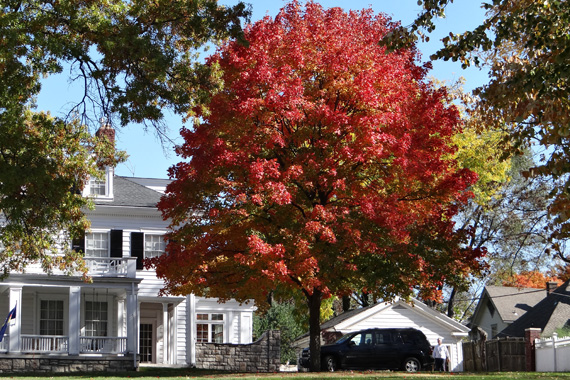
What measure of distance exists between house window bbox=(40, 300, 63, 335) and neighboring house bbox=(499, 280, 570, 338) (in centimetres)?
2459

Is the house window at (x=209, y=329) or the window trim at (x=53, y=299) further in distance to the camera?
the house window at (x=209, y=329)

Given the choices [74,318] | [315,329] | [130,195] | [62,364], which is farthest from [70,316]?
[315,329]

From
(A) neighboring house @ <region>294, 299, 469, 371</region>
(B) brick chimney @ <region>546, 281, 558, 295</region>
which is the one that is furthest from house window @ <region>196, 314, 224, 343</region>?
Answer: (B) brick chimney @ <region>546, 281, 558, 295</region>

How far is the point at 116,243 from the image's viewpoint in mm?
31297

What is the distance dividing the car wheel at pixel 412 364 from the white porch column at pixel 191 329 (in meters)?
9.13

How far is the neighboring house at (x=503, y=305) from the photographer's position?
48969 mm

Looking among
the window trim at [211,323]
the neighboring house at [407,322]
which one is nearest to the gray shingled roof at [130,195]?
the window trim at [211,323]

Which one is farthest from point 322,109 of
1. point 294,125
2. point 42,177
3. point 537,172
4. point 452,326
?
point 452,326

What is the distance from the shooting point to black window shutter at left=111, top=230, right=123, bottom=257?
3114cm

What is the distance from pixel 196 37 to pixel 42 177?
4.55 m

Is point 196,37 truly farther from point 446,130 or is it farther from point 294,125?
point 446,130

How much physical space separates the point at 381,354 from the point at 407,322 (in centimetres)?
1074

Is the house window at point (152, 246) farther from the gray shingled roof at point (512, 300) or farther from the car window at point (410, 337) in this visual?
the gray shingled roof at point (512, 300)

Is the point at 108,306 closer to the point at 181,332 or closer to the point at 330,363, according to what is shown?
the point at 181,332
